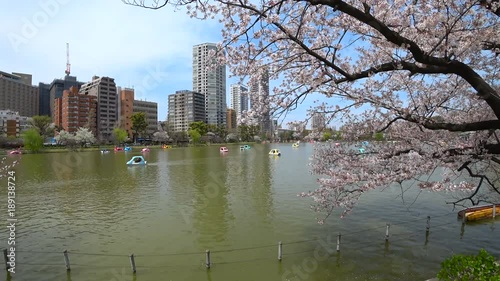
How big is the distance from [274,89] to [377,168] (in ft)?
12.5

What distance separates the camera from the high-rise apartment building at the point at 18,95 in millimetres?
151875

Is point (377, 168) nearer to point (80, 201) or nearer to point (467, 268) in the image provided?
point (467, 268)

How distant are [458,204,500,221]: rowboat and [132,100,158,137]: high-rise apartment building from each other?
146 m

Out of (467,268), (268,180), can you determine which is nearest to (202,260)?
(467,268)

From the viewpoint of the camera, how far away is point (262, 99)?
749cm

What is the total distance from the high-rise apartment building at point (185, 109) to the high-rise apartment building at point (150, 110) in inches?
565

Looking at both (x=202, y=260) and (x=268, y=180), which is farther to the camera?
(x=268, y=180)

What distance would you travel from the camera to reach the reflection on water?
10.5 meters

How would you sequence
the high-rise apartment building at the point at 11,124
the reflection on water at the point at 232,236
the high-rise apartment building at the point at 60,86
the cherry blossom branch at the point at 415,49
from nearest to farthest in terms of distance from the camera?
the cherry blossom branch at the point at 415,49 → the reflection on water at the point at 232,236 → the high-rise apartment building at the point at 11,124 → the high-rise apartment building at the point at 60,86

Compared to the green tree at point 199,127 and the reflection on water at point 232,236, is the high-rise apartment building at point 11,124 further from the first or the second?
the reflection on water at point 232,236

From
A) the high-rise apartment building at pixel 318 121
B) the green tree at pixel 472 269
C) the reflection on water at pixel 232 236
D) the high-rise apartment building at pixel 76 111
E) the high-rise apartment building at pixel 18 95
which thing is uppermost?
the high-rise apartment building at pixel 18 95

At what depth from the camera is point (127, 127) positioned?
137125mm

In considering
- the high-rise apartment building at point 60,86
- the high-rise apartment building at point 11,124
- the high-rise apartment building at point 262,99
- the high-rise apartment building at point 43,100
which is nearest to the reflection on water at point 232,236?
the high-rise apartment building at point 262,99

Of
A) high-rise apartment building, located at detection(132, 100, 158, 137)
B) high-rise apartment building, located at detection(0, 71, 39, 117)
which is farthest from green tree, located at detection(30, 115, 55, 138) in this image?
high-rise apartment building, located at detection(0, 71, 39, 117)
